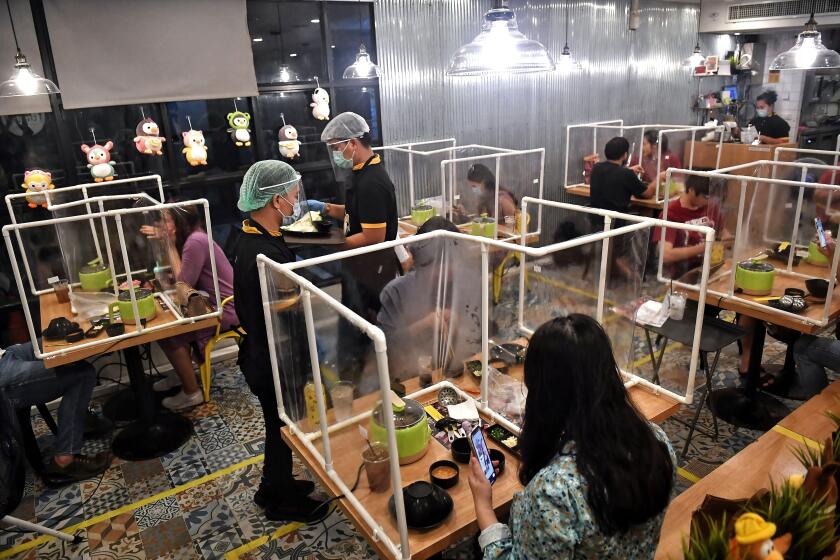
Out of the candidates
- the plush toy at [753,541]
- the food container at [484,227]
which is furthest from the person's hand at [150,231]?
the plush toy at [753,541]

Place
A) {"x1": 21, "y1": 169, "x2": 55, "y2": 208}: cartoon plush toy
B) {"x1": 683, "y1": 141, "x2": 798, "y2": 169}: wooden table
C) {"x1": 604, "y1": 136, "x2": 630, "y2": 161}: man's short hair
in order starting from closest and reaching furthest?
{"x1": 21, "y1": 169, "x2": 55, "y2": 208}: cartoon plush toy
{"x1": 604, "y1": 136, "x2": 630, "y2": 161}: man's short hair
{"x1": 683, "y1": 141, "x2": 798, "y2": 169}: wooden table

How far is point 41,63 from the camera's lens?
12.0 feet

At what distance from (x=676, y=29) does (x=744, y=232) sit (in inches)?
187

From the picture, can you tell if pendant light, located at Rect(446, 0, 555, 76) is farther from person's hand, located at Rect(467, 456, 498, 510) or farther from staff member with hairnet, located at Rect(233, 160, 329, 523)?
person's hand, located at Rect(467, 456, 498, 510)

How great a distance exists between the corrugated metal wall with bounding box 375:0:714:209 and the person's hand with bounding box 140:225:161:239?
2.42 meters

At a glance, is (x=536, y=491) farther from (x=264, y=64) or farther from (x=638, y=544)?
(x=264, y=64)

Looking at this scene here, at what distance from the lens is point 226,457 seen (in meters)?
3.23

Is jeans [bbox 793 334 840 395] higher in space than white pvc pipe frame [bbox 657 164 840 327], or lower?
lower

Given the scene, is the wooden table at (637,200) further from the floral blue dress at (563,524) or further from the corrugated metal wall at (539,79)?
the floral blue dress at (563,524)

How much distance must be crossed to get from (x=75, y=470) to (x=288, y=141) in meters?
2.63

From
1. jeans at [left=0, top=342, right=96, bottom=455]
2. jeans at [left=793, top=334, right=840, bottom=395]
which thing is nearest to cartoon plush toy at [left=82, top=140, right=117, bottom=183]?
jeans at [left=0, top=342, right=96, bottom=455]

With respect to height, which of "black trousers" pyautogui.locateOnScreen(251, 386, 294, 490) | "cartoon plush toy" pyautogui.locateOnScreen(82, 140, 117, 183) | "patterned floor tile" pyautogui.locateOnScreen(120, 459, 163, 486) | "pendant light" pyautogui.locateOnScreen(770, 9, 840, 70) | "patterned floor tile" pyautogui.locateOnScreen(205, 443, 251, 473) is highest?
"pendant light" pyautogui.locateOnScreen(770, 9, 840, 70)

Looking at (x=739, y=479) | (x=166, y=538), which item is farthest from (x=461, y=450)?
(x=166, y=538)

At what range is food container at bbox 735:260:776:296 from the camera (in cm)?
304
